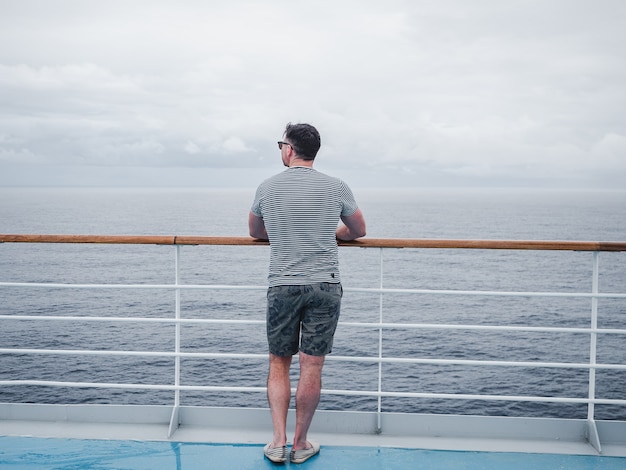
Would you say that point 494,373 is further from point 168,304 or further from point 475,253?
point 475,253

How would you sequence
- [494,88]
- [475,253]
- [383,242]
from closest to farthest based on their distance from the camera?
[383,242] → [475,253] → [494,88]

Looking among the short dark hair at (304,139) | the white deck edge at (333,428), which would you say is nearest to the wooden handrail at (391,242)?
the short dark hair at (304,139)

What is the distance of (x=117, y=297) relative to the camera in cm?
3312

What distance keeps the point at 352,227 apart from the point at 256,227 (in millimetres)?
430

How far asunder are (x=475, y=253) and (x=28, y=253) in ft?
125

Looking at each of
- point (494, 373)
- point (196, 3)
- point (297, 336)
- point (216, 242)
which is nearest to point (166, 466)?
point (297, 336)

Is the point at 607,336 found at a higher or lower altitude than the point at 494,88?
lower

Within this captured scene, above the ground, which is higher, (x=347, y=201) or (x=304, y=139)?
(x=304, y=139)

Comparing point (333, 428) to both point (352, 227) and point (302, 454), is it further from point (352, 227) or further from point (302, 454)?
point (352, 227)

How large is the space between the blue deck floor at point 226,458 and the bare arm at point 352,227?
1021 mm

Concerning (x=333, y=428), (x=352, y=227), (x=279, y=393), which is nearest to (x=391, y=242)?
(x=352, y=227)

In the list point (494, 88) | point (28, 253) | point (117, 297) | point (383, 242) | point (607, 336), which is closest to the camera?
point (383, 242)

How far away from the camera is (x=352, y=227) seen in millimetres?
2713

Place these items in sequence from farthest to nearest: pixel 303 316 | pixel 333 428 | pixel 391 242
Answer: pixel 333 428 → pixel 391 242 → pixel 303 316
